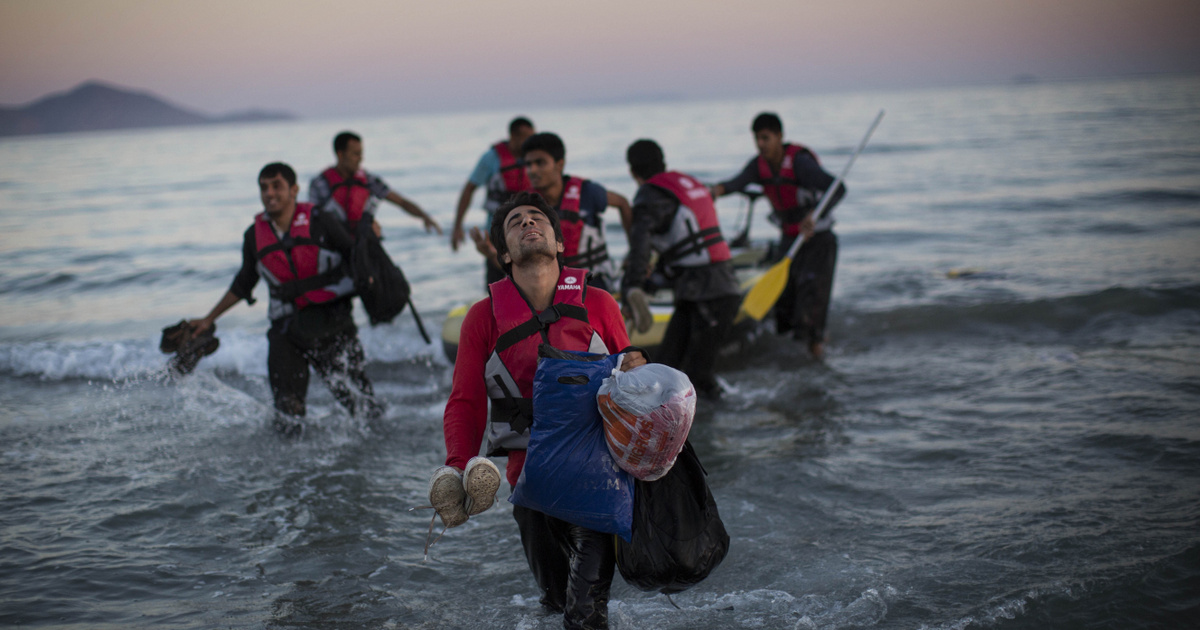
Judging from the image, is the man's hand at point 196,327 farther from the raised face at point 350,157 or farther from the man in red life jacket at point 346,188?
the raised face at point 350,157

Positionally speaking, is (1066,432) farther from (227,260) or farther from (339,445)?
(227,260)

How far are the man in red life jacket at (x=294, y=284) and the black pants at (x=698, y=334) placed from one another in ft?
7.25

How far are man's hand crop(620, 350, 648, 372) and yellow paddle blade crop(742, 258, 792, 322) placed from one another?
15.4ft

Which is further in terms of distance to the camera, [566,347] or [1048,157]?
[1048,157]

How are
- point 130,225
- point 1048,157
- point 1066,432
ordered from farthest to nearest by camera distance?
point 1048,157
point 130,225
point 1066,432

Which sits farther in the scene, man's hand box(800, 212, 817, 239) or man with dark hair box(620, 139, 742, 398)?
man's hand box(800, 212, 817, 239)

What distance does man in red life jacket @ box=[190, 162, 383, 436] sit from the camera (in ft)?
16.9

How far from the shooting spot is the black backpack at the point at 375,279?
5.23m

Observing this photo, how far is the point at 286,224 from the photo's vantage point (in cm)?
518

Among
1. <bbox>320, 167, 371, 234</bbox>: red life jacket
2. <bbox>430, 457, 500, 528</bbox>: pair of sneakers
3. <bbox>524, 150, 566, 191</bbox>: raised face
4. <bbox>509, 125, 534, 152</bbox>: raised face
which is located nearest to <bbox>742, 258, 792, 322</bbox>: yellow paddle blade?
<bbox>509, 125, 534, 152</bbox>: raised face

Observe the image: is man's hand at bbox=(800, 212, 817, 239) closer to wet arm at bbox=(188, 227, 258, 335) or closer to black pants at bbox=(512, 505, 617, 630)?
wet arm at bbox=(188, 227, 258, 335)

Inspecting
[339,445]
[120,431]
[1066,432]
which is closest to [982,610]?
[1066,432]

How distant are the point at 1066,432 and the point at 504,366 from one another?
445 cm

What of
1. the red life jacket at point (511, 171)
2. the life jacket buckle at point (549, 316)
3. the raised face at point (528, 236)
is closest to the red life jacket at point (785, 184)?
the red life jacket at point (511, 171)
